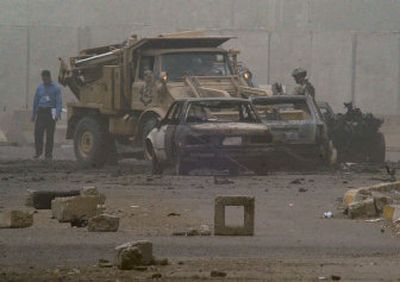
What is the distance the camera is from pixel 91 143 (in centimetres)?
2642

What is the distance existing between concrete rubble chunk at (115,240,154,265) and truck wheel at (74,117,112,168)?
49.7ft

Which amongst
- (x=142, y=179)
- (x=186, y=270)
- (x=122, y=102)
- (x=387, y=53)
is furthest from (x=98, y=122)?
(x=387, y=53)

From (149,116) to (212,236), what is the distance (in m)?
11.4

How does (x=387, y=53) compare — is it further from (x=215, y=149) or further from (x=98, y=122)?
(x=215, y=149)

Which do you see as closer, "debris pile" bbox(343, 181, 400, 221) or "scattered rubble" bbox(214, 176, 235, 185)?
"debris pile" bbox(343, 181, 400, 221)

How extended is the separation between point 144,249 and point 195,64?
14.4 meters

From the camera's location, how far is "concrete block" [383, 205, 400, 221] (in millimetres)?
14587

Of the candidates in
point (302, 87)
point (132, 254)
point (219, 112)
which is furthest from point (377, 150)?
point (132, 254)

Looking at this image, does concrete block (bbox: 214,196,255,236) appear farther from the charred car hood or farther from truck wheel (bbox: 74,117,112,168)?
truck wheel (bbox: 74,117,112,168)

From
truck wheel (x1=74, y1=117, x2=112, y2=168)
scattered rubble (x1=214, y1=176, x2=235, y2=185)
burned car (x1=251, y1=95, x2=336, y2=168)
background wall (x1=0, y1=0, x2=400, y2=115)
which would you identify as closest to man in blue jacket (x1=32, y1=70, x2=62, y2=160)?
Answer: truck wheel (x1=74, y1=117, x2=112, y2=168)

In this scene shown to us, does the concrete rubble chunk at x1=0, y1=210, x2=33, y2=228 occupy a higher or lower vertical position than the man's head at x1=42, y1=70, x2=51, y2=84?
lower

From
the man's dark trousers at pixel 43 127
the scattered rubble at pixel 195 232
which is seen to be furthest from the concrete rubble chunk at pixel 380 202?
the man's dark trousers at pixel 43 127

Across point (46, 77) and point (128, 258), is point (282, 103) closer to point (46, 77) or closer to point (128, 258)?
point (46, 77)

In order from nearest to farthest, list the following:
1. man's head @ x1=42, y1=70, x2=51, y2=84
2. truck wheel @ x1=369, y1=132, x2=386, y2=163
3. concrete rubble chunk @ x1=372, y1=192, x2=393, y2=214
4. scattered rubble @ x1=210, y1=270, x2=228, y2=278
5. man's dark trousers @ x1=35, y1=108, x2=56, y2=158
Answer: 1. scattered rubble @ x1=210, y1=270, x2=228, y2=278
2. concrete rubble chunk @ x1=372, y1=192, x2=393, y2=214
3. truck wheel @ x1=369, y1=132, x2=386, y2=163
4. man's dark trousers @ x1=35, y1=108, x2=56, y2=158
5. man's head @ x1=42, y1=70, x2=51, y2=84
